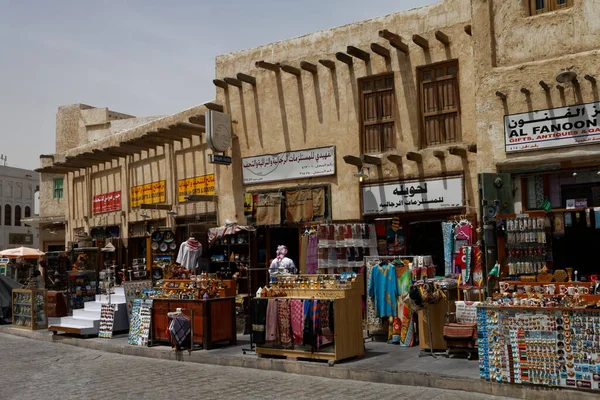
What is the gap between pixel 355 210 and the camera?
51.3 ft

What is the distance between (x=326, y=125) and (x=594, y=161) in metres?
6.58

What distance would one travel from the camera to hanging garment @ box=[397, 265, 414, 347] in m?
12.0

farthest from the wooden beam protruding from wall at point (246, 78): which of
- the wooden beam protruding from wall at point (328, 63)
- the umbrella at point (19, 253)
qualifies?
the umbrella at point (19, 253)

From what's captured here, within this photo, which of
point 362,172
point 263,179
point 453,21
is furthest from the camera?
point 263,179

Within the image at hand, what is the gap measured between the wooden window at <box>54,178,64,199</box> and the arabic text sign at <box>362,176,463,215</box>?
1946 cm

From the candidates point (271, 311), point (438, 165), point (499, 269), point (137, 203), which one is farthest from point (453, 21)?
point (137, 203)

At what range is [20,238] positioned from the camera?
5856cm

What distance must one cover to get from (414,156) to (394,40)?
2614 millimetres

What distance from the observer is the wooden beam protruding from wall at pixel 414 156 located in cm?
1451

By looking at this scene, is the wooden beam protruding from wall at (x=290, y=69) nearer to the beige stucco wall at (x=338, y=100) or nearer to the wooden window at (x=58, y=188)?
the beige stucco wall at (x=338, y=100)

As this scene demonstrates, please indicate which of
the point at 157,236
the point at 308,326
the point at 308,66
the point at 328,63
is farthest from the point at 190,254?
the point at 308,326

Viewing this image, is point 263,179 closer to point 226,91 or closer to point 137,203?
point 226,91

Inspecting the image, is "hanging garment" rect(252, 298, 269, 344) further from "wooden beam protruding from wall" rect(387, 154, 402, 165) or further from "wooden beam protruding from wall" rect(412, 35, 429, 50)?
"wooden beam protruding from wall" rect(412, 35, 429, 50)

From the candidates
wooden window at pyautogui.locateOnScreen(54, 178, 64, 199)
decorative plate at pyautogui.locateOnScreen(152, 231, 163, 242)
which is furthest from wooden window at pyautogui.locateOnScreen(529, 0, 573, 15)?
wooden window at pyautogui.locateOnScreen(54, 178, 64, 199)
